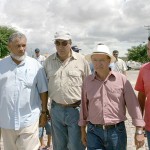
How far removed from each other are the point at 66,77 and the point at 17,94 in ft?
2.36

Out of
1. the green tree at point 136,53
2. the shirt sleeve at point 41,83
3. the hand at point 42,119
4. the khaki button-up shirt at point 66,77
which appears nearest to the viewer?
the khaki button-up shirt at point 66,77

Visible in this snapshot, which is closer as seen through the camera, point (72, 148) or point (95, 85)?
point (95, 85)

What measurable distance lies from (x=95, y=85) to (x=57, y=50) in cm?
99

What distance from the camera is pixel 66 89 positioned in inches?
205

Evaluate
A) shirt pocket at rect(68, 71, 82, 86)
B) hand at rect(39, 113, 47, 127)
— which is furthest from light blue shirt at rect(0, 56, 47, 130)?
shirt pocket at rect(68, 71, 82, 86)

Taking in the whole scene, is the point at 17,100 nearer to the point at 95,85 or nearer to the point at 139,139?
the point at 95,85

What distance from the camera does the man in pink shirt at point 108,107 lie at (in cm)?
450

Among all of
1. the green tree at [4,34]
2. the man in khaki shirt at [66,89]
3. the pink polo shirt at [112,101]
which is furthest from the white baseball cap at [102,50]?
the green tree at [4,34]

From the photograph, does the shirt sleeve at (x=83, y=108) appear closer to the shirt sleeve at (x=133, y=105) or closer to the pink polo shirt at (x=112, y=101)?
the pink polo shirt at (x=112, y=101)

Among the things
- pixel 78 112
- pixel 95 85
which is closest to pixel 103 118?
pixel 95 85

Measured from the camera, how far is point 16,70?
5148 millimetres

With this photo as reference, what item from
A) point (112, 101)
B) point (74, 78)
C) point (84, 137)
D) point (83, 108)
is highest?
point (74, 78)

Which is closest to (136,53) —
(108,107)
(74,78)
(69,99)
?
(74,78)

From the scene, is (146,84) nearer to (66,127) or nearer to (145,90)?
(145,90)
